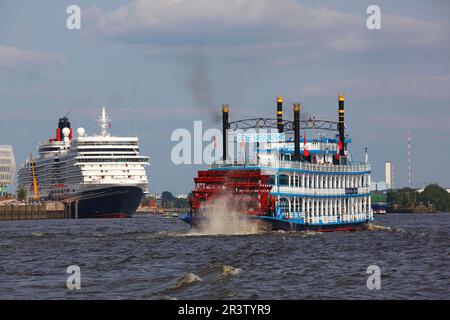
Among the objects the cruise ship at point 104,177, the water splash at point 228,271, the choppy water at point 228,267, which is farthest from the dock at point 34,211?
the water splash at point 228,271

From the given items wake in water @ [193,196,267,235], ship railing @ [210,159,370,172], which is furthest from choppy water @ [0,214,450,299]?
ship railing @ [210,159,370,172]

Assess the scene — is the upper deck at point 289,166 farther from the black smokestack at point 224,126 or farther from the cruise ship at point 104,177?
the cruise ship at point 104,177

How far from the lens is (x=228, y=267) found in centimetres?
4816

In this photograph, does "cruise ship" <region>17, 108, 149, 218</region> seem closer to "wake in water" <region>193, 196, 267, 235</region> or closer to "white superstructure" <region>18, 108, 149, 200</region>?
"white superstructure" <region>18, 108, 149, 200</region>

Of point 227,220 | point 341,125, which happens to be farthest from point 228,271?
point 341,125

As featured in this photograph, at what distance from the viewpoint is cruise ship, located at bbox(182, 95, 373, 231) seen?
79938mm

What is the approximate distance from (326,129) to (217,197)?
66.8ft

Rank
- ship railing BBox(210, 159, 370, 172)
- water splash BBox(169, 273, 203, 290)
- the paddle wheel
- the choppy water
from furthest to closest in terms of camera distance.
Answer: ship railing BBox(210, 159, 370, 172)
the paddle wheel
water splash BBox(169, 273, 203, 290)
the choppy water

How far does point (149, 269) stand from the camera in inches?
1921

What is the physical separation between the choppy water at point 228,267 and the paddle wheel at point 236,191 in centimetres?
388

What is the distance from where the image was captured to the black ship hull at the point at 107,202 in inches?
6624

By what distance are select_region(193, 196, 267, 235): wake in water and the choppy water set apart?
3.13 metres

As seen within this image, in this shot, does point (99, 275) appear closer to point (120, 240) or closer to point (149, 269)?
point (149, 269)
